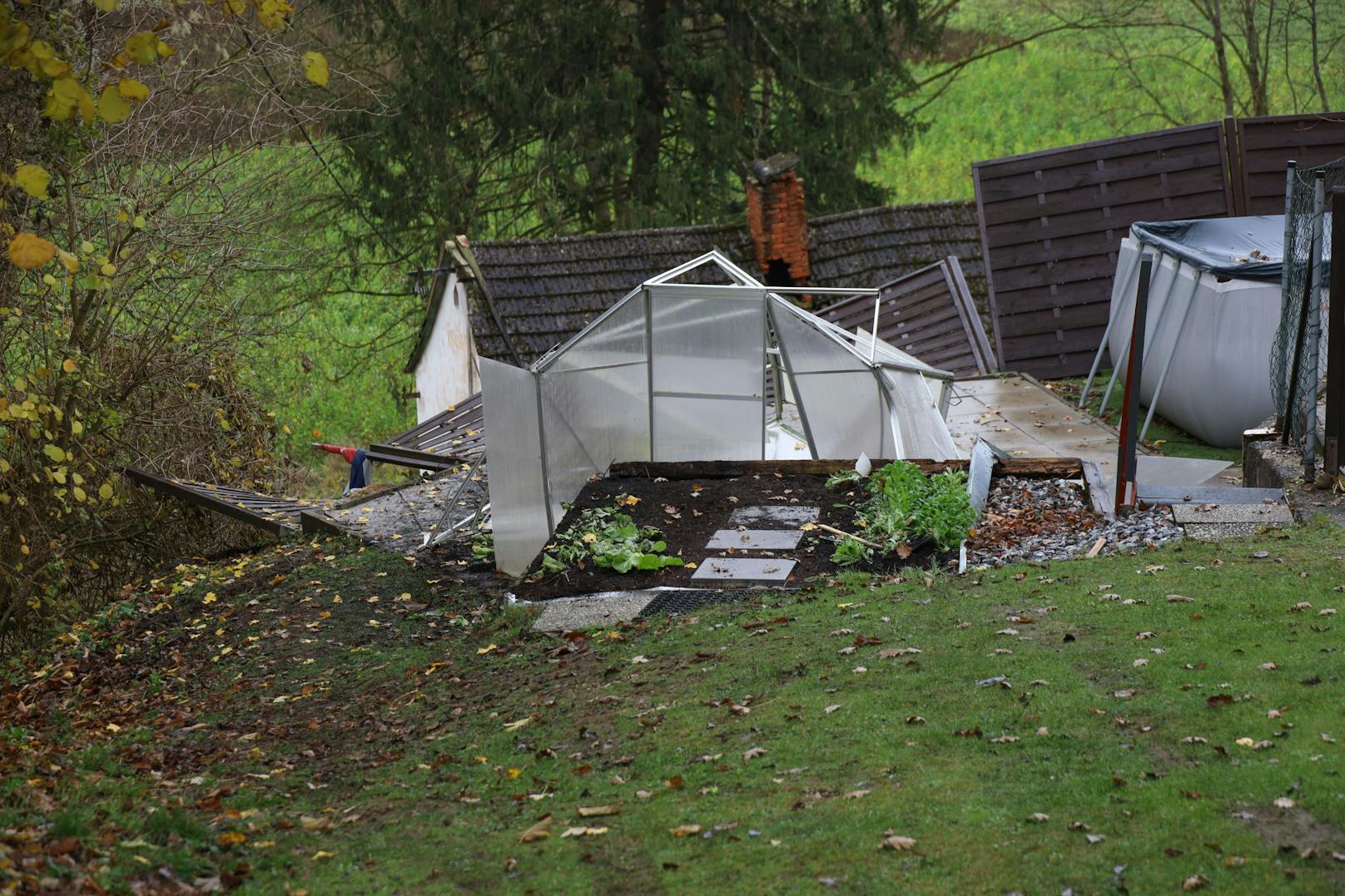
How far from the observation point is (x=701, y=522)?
10602 mm

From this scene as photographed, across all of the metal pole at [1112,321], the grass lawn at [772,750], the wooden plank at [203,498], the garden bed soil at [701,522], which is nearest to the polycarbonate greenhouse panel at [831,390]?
the garden bed soil at [701,522]

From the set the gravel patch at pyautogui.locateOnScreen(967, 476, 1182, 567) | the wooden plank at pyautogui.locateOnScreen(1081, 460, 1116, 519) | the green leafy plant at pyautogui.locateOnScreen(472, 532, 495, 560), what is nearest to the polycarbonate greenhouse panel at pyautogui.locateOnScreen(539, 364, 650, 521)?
the green leafy plant at pyautogui.locateOnScreen(472, 532, 495, 560)

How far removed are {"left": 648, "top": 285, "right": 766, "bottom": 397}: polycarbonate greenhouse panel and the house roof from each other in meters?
8.14

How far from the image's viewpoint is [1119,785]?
4.94 m

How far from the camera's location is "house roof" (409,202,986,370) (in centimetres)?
2119

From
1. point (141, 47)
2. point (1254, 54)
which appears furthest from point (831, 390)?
point (1254, 54)

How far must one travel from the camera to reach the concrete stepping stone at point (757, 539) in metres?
9.89

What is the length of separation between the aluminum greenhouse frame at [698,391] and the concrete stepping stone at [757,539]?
7.65 ft

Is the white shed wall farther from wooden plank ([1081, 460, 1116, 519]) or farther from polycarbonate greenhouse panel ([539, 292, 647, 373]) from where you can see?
wooden plank ([1081, 460, 1116, 519])

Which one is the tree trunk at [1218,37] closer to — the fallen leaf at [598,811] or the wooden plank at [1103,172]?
the wooden plank at [1103,172]

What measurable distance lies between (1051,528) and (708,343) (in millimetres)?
4267

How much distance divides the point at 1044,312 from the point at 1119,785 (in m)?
15.5

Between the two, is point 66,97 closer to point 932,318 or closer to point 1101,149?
point 932,318

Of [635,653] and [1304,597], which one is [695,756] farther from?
[1304,597]
